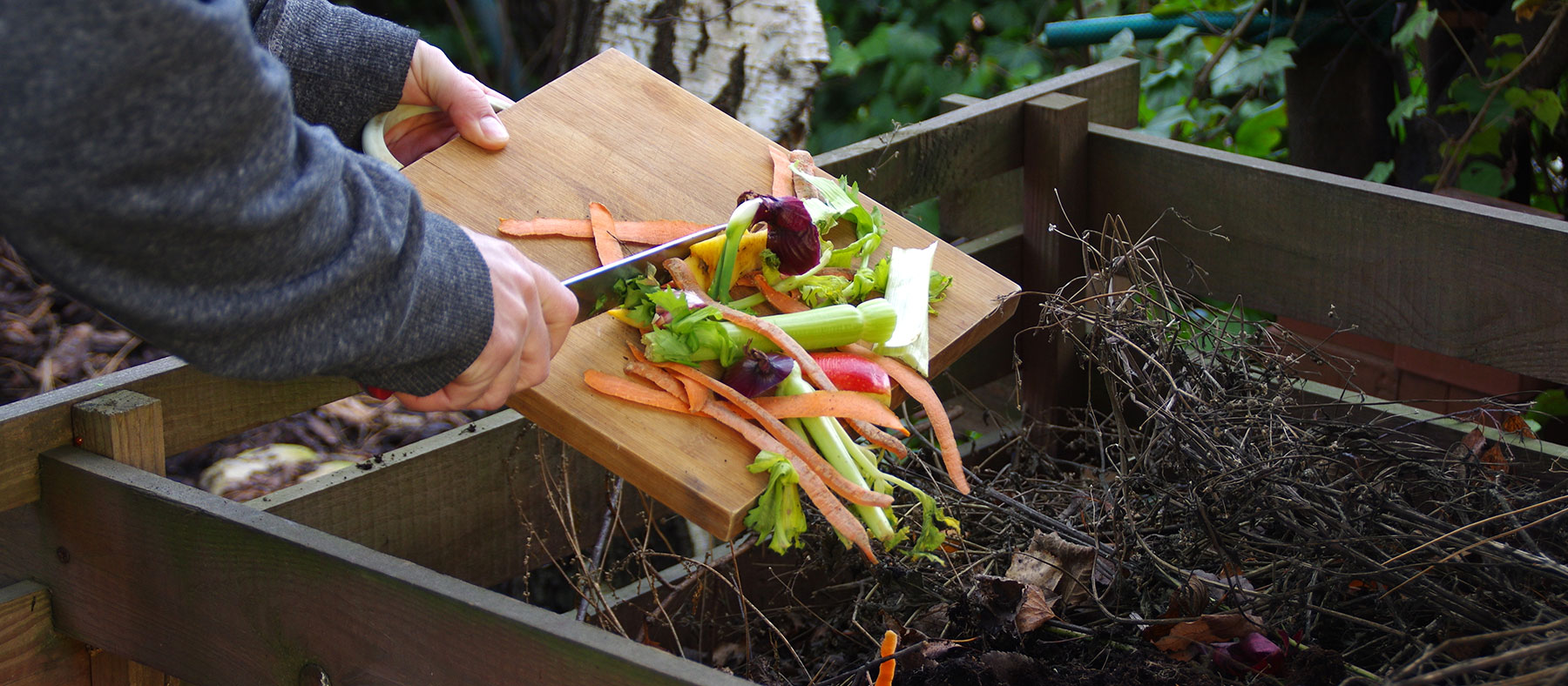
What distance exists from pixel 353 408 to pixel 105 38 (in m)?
2.33

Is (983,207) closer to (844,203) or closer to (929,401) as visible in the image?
(844,203)

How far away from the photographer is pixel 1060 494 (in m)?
2.33

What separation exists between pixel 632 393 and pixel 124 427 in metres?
0.66

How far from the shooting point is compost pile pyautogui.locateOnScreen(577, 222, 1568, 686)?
5.05 ft

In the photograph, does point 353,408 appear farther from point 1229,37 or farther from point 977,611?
point 1229,37

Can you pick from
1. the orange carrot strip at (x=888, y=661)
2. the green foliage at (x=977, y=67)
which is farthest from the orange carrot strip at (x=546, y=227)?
the green foliage at (x=977, y=67)

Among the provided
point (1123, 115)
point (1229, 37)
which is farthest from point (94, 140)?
point (1229, 37)

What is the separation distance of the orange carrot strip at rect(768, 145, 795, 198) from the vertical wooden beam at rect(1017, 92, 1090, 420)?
2.54 ft

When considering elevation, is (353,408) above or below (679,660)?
below

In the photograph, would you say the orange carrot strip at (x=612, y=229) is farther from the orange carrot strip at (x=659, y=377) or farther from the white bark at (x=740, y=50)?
the white bark at (x=740, y=50)

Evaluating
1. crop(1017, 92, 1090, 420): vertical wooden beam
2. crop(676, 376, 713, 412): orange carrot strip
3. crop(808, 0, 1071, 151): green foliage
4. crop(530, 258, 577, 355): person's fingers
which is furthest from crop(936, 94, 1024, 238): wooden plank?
crop(808, 0, 1071, 151): green foliage

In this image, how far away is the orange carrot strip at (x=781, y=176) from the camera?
209 cm

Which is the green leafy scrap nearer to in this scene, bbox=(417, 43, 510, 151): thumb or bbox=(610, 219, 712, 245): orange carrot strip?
bbox=(610, 219, 712, 245): orange carrot strip

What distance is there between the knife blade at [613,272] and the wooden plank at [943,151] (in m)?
0.61
